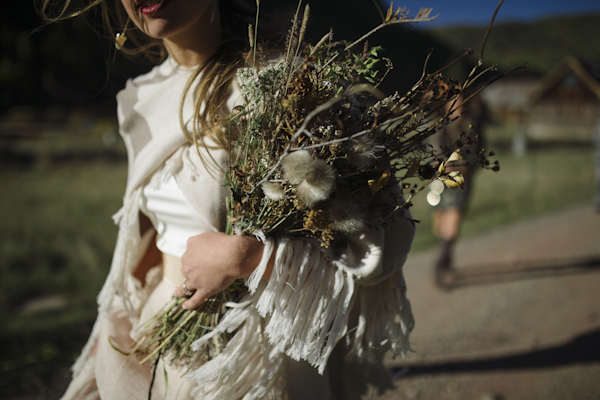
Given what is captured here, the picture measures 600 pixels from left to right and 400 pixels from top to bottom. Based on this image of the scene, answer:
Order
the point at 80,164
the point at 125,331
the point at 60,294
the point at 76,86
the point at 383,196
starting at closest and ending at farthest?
the point at 383,196
the point at 125,331
the point at 60,294
the point at 80,164
the point at 76,86

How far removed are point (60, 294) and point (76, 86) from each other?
12.0 metres

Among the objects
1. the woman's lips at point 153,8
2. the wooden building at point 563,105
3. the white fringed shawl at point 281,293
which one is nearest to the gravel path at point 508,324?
the white fringed shawl at point 281,293

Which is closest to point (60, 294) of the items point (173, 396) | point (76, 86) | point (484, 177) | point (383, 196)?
point (173, 396)

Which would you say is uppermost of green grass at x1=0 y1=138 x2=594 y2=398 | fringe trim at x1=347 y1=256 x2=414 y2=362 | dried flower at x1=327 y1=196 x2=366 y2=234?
dried flower at x1=327 y1=196 x2=366 y2=234

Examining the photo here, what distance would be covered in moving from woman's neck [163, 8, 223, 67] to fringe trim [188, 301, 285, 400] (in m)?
0.91

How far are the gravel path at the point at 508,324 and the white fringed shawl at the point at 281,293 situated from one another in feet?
4.92

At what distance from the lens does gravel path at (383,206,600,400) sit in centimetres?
281

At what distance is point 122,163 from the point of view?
9812mm

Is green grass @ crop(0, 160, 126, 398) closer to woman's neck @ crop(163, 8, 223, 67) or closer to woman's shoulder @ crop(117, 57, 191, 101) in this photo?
woman's shoulder @ crop(117, 57, 191, 101)

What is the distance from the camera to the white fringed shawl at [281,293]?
1.21 metres

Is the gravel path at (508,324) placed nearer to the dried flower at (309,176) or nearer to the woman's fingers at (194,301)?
the woman's fingers at (194,301)

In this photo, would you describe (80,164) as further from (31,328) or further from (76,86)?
(31,328)

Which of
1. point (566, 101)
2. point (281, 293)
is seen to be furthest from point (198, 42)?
point (566, 101)

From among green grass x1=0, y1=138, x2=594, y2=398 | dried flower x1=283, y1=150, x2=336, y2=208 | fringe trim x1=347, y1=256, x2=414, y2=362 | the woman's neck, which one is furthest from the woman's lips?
green grass x1=0, y1=138, x2=594, y2=398
